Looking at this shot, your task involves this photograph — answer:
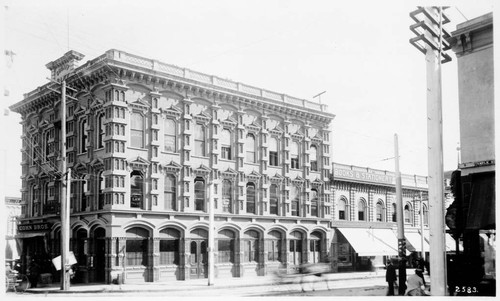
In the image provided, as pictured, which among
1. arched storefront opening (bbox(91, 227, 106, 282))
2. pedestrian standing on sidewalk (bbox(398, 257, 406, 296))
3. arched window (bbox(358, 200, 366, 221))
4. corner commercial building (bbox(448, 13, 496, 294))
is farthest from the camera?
arched window (bbox(358, 200, 366, 221))

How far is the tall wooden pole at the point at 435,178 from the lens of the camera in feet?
34.1

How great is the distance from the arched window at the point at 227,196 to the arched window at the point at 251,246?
145 centimetres

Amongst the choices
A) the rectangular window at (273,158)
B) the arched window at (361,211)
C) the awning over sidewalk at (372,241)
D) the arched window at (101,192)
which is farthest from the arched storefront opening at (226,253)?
the arched window at (361,211)

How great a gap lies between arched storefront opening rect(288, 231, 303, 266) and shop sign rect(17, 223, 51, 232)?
29.7 ft

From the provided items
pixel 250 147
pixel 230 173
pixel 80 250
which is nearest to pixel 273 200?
pixel 230 173

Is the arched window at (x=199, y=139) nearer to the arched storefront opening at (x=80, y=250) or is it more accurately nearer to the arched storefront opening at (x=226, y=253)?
the arched storefront opening at (x=226, y=253)

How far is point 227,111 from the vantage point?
62.3 feet

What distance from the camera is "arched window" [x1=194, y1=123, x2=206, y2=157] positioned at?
18703mm

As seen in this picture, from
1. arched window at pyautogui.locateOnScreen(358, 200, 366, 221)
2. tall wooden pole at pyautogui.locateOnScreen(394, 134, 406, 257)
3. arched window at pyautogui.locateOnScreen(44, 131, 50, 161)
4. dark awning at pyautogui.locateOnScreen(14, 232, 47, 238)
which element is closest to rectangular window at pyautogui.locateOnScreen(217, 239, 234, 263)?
dark awning at pyautogui.locateOnScreen(14, 232, 47, 238)

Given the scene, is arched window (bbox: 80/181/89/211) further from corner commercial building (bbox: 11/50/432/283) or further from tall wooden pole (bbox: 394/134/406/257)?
tall wooden pole (bbox: 394/134/406/257)

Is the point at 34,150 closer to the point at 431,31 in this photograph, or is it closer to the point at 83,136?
the point at 83,136

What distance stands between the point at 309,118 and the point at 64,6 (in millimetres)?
9556

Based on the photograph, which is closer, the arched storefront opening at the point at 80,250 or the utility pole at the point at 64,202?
the utility pole at the point at 64,202

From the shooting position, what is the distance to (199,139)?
1875 centimetres
